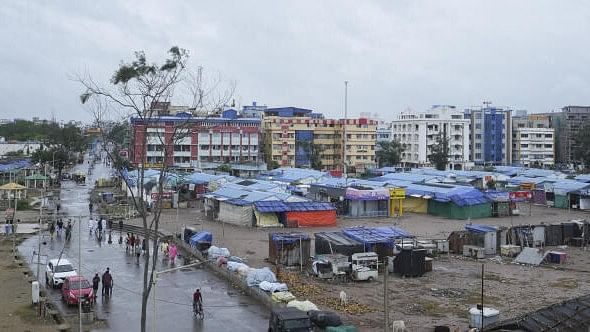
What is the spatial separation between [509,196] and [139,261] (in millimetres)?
27810

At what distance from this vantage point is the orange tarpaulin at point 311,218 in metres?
35.1

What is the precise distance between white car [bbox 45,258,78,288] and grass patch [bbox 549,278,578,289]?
16.8 meters

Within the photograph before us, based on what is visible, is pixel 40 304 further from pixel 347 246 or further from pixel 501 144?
pixel 501 144

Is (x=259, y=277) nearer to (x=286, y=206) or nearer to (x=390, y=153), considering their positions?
(x=286, y=206)

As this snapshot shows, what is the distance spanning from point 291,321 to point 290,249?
375 inches

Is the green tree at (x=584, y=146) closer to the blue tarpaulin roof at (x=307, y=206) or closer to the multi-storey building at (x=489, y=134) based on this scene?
the multi-storey building at (x=489, y=134)

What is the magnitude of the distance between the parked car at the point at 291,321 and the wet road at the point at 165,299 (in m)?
1.47

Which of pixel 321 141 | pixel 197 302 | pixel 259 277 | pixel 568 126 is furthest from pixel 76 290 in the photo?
pixel 568 126

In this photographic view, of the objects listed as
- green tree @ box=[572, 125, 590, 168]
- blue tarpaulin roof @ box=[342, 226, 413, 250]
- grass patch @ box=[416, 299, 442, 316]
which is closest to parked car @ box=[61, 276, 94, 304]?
grass patch @ box=[416, 299, 442, 316]

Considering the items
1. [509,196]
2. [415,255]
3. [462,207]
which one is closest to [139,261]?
[415,255]

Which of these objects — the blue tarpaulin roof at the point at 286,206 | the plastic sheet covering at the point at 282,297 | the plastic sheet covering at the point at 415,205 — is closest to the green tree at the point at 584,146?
the plastic sheet covering at the point at 415,205

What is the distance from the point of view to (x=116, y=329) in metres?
15.8

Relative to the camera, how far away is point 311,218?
35.6m

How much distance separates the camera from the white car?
2030 centimetres
